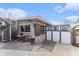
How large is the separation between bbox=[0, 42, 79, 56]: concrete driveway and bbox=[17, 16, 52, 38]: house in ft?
0.57

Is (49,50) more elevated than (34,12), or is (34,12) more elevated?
(34,12)

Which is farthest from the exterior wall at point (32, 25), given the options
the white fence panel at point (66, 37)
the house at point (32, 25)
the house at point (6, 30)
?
the white fence panel at point (66, 37)

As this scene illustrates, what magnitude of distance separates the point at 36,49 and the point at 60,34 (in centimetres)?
41

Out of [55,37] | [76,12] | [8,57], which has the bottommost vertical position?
[8,57]

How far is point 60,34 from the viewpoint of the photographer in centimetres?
414

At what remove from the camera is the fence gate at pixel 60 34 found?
4129mm

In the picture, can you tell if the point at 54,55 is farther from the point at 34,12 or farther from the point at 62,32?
the point at 34,12

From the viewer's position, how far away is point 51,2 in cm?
407

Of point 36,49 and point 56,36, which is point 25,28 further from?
point 56,36

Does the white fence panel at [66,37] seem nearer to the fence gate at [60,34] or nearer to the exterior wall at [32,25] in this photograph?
the fence gate at [60,34]

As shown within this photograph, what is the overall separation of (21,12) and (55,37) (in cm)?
61

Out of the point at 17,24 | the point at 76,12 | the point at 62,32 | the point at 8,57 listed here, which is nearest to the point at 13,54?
the point at 8,57

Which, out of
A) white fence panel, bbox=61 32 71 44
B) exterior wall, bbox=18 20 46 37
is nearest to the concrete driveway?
white fence panel, bbox=61 32 71 44

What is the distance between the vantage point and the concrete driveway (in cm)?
410
